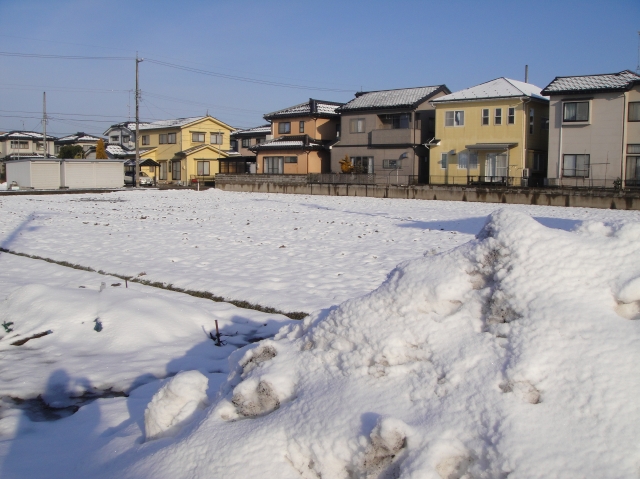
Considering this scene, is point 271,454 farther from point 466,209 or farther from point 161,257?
point 466,209

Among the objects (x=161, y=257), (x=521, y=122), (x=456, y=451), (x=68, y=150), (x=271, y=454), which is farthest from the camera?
(x=68, y=150)

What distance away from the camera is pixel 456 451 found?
252 cm

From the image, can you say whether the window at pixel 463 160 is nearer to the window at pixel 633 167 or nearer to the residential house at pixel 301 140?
the window at pixel 633 167

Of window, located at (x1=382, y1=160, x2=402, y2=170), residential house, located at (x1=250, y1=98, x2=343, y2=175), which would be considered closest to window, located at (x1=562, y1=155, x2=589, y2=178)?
window, located at (x1=382, y1=160, x2=402, y2=170)

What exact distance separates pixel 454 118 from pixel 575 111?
7.37 metres

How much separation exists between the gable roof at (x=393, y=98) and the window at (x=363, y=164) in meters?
3.49

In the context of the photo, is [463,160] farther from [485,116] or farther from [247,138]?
[247,138]

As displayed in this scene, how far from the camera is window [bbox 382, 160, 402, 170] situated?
39156 mm

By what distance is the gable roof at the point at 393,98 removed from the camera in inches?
1529

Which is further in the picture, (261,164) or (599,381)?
(261,164)

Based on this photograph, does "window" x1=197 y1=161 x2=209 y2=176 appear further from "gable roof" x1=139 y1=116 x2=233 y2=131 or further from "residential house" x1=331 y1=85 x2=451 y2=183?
"residential house" x1=331 y1=85 x2=451 y2=183

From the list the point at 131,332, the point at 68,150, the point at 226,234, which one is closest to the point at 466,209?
the point at 226,234

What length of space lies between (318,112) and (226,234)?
3106cm

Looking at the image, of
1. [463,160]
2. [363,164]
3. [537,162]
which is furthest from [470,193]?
[363,164]
